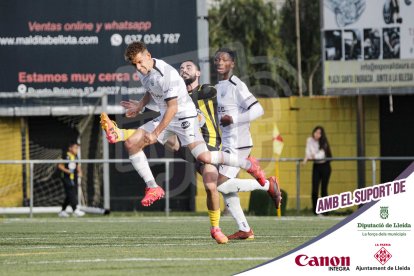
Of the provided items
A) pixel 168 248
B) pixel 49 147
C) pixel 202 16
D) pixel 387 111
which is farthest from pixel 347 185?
pixel 168 248

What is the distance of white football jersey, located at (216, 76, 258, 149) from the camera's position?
41.4 feet

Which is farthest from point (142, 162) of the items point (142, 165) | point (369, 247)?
point (369, 247)

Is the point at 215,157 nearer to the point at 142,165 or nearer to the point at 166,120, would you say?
the point at 166,120

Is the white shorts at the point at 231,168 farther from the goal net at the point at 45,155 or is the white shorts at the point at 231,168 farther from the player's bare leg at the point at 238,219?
the goal net at the point at 45,155

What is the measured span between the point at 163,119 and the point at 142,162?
36.9 inches

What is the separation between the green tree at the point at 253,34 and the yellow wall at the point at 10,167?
50.4 ft

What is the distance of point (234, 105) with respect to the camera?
504 inches

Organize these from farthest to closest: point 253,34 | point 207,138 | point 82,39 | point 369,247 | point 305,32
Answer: point 305,32 → point 253,34 → point 82,39 → point 207,138 → point 369,247

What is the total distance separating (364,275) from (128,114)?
4.88m

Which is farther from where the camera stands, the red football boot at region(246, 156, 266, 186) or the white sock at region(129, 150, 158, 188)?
the red football boot at region(246, 156, 266, 186)

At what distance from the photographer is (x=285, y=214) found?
21359 mm

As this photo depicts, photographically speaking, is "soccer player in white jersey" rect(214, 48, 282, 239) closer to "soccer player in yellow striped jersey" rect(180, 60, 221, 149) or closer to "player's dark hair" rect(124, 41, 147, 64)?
"soccer player in yellow striped jersey" rect(180, 60, 221, 149)

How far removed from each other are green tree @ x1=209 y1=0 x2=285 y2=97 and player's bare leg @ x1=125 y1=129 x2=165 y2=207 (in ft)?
86.7

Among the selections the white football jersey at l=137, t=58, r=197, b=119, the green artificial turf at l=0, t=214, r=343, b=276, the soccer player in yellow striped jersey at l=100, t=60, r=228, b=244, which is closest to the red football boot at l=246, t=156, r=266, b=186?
the soccer player in yellow striped jersey at l=100, t=60, r=228, b=244
